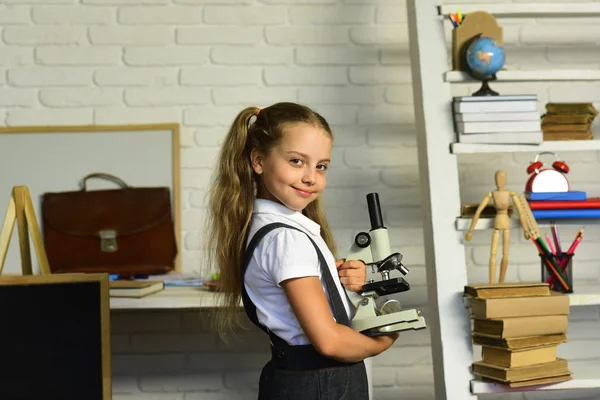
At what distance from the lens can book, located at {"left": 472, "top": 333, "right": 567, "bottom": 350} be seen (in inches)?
78.5

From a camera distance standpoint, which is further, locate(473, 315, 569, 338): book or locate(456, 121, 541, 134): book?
locate(456, 121, 541, 134): book

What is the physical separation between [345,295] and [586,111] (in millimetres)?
1096

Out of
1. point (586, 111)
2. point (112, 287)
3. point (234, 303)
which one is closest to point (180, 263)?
point (112, 287)

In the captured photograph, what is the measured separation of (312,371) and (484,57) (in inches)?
43.4

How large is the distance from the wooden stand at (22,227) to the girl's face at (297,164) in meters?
0.81

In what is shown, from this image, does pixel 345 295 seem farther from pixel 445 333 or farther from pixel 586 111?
pixel 586 111

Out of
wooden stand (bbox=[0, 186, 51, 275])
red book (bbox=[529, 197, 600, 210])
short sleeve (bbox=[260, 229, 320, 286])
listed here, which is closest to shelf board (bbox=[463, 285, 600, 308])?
red book (bbox=[529, 197, 600, 210])

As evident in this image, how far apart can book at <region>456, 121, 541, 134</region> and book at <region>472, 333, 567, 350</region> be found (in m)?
0.58

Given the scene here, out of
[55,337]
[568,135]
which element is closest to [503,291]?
→ [568,135]

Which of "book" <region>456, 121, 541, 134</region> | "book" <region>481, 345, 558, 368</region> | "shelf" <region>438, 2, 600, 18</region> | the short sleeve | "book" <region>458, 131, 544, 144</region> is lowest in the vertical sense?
"book" <region>481, 345, 558, 368</region>

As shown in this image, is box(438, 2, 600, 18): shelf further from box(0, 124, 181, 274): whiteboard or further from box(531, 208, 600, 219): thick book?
box(0, 124, 181, 274): whiteboard

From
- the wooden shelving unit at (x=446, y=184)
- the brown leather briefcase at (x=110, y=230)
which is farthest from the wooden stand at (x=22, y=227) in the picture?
the wooden shelving unit at (x=446, y=184)

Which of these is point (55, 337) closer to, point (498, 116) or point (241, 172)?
point (241, 172)

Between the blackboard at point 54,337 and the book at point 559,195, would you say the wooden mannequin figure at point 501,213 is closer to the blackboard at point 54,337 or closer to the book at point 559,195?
the book at point 559,195
